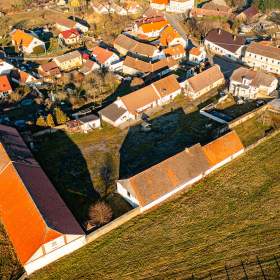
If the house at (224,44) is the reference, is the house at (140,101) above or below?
above

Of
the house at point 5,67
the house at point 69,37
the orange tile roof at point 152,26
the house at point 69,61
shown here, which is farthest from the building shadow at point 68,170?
the orange tile roof at point 152,26

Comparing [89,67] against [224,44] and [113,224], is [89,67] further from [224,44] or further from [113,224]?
[113,224]

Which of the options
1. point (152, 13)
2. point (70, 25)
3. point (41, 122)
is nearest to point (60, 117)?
point (41, 122)

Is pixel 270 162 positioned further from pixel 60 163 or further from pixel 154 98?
pixel 60 163

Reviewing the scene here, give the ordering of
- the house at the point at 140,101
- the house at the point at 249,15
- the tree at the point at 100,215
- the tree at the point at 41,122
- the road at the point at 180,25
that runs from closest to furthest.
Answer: the tree at the point at 100,215
the tree at the point at 41,122
the house at the point at 140,101
the road at the point at 180,25
the house at the point at 249,15

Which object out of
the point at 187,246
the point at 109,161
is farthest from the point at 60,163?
the point at 187,246

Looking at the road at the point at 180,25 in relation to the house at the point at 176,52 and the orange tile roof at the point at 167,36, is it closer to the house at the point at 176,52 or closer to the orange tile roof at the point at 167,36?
the orange tile roof at the point at 167,36
